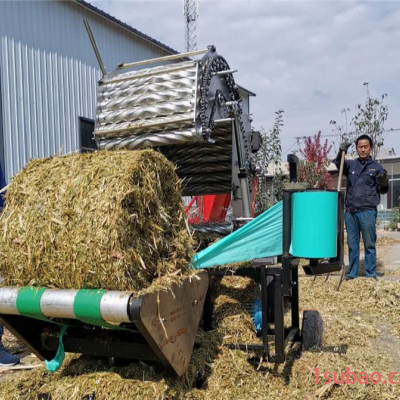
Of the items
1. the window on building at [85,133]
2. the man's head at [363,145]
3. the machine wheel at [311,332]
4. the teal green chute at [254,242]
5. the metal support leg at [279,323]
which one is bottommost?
the machine wheel at [311,332]

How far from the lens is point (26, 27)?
7.79 meters

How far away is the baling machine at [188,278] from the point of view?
8.57ft

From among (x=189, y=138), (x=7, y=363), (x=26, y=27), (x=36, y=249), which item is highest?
(x=26, y=27)

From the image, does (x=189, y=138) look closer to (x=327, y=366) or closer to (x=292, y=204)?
(x=292, y=204)

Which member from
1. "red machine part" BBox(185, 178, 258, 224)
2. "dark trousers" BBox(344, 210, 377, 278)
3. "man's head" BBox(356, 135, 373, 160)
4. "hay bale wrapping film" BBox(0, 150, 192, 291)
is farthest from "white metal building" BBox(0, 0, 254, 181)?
"dark trousers" BBox(344, 210, 377, 278)

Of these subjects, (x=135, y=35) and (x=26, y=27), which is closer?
(x=26, y=27)

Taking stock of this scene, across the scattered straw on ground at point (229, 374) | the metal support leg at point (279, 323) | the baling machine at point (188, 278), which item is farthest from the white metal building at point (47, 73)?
the metal support leg at point (279, 323)

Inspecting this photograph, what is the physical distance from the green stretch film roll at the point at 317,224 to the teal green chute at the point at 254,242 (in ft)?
1.01

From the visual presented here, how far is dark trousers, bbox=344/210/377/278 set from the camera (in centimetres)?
648

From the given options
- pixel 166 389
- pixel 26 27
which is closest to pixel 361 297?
pixel 166 389

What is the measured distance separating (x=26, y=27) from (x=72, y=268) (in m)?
6.68

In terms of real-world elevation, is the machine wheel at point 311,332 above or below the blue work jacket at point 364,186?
below

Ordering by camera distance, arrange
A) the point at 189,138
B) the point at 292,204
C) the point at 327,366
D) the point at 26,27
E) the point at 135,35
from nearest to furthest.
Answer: the point at 292,204
the point at 327,366
the point at 189,138
the point at 26,27
the point at 135,35

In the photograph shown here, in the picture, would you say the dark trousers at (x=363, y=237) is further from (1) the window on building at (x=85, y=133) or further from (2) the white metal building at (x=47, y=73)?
(1) the window on building at (x=85, y=133)
